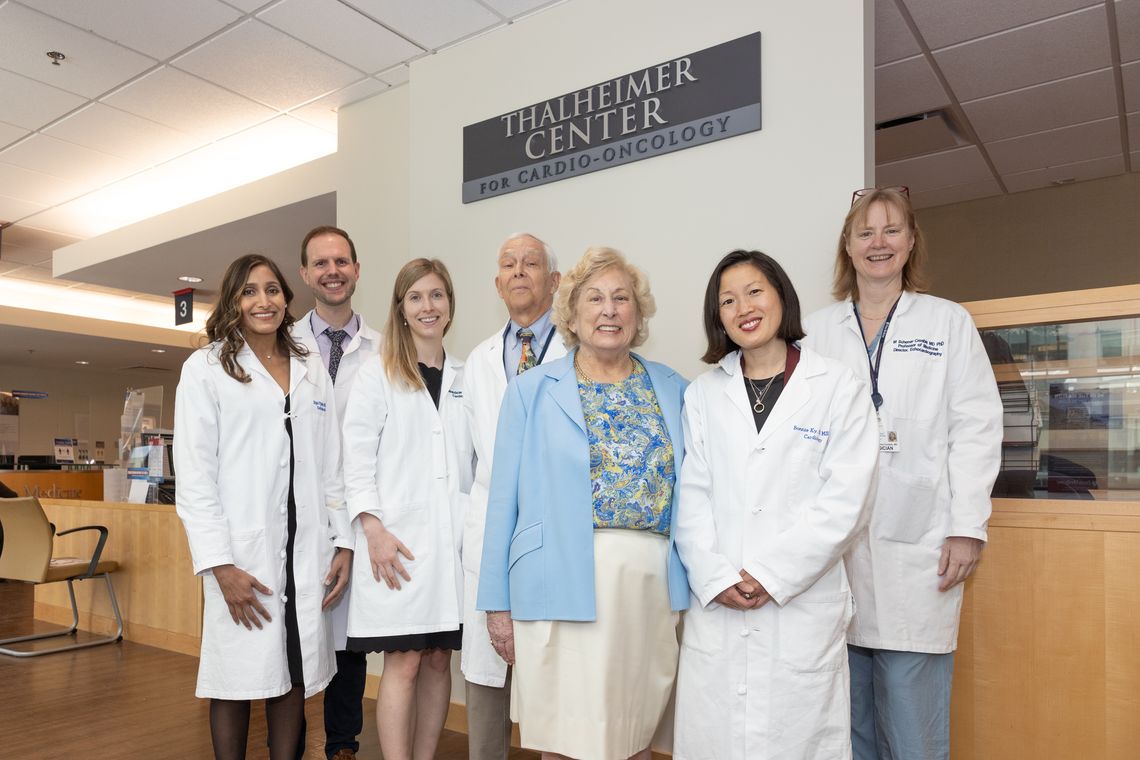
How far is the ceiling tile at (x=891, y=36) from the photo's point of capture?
3934 mm

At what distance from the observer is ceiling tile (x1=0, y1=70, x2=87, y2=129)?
4711 millimetres

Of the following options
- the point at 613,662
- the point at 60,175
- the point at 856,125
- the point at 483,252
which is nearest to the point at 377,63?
the point at 483,252

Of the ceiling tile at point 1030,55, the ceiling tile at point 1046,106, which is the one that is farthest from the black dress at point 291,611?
the ceiling tile at point 1046,106

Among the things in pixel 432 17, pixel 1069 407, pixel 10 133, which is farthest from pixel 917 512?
pixel 10 133

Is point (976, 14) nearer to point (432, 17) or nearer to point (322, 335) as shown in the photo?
point (432, 17)

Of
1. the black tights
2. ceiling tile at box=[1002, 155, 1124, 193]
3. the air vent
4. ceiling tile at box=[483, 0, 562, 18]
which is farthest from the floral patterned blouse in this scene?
ceiling tile at box=[1002, 155, 1124, 193]

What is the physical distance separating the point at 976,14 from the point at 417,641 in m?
3.85

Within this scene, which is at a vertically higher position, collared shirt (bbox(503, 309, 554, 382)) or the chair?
collared shirt (bbox(503, 309, 554, 382))

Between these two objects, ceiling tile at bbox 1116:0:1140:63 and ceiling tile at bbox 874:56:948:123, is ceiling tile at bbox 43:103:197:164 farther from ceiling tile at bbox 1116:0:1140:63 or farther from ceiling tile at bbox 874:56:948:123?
ceiling tile at bbox 1116:0:1140:63

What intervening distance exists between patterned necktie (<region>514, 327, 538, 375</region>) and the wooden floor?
1.64 meters

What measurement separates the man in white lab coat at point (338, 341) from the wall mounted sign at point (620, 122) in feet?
3.46

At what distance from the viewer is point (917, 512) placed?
2203 millimetres

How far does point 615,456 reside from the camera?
2.03 meters

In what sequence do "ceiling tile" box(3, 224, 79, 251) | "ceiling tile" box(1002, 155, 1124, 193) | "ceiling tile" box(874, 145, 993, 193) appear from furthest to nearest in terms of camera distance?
1. "ceiling tile" box(3, 224, 79, 251)
2. "ceiling tile" box(1002, 155, 1124, 193)
3. "ceiling tile" box(874, 145, 993, 193)
